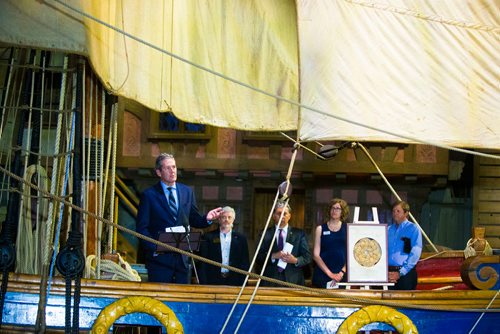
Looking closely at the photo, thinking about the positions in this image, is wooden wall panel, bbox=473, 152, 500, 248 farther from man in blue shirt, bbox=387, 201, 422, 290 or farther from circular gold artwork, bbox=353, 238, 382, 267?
circular gold artwork, bbox=353, 238, 382, 267

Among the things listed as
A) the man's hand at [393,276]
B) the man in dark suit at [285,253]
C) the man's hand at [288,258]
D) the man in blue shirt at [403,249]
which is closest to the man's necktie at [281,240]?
the man in dark suit at [285,253]

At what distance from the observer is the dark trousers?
1012 cm

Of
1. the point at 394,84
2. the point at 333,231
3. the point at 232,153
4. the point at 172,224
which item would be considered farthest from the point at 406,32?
the point at 232,153

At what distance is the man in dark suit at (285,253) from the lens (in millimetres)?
10203

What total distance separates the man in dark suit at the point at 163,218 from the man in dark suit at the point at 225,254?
0.12 metres

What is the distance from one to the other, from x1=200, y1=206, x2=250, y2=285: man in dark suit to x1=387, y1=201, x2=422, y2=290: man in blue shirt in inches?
49.1

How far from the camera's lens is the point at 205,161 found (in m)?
20.2

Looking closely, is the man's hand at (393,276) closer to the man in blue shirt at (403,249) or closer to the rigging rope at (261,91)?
the man in blue shirt at (403,249)

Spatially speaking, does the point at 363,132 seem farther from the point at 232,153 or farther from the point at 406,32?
the point at 232,153

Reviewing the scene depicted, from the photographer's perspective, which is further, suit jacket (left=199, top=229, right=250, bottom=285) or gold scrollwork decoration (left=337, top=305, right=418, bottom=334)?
suit jacket (left=199, top=229, right=250, bottom=285)

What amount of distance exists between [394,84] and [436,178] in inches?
407

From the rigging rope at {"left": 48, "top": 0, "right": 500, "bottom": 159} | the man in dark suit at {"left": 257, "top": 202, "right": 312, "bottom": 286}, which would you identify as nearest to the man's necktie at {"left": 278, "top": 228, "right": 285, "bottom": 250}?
the man in dark suit at {"left": 257, "top": 202, "right": 312, "bottom": 286}

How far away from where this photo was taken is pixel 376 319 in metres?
9.59

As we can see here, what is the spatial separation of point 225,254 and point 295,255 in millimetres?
591
